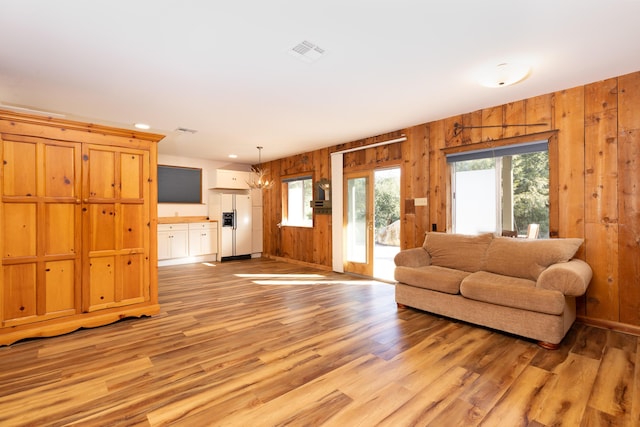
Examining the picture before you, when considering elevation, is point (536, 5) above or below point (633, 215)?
above

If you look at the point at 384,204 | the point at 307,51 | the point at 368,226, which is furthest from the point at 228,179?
the point at 307,51

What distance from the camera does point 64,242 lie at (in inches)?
119

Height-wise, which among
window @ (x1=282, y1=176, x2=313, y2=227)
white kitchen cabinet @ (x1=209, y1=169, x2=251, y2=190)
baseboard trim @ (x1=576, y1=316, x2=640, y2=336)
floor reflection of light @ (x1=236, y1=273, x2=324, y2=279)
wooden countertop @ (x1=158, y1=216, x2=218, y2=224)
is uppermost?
white kitchen cabinet @ (x1=209, y1=169, x2=251, y2=190)

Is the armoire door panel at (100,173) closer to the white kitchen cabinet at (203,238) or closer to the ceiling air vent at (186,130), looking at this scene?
the ceiling air vent at (186,130)

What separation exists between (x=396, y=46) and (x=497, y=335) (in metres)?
2.78

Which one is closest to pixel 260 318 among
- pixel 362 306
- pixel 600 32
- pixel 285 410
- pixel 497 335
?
pixel 362 306

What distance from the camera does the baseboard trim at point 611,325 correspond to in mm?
2922

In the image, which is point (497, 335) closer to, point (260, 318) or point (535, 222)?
point (535, 222)

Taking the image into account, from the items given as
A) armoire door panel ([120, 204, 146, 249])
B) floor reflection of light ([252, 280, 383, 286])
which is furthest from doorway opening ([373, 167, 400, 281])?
armoire door panel ([120, 204, 146, 249])

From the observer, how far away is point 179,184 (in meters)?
7.21

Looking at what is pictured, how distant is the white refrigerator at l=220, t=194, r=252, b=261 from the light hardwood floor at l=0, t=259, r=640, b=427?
3847 millimetres

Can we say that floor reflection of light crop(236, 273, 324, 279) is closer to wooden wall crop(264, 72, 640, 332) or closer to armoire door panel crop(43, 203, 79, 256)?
armoire door panel crop(43, 203, 79, 256)

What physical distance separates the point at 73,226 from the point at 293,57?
2.72 m

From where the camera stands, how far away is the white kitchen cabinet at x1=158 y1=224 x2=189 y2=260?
6.50 metres
